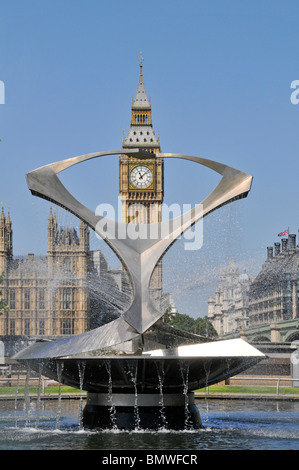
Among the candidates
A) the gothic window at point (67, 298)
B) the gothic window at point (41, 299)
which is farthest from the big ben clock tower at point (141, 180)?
the gothic window at point (41, 299)

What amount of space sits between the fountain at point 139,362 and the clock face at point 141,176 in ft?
315

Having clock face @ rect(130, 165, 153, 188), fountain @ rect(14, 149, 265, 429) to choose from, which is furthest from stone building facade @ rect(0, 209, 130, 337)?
fountain @ rect(14, 149, 265, 429)

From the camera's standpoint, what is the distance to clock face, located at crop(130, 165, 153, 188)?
115 metres

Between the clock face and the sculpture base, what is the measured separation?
97995 millimetres

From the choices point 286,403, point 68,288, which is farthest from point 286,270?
point 286,403

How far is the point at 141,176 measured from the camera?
4560 inches

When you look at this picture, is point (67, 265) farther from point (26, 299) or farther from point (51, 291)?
point (26, 299)

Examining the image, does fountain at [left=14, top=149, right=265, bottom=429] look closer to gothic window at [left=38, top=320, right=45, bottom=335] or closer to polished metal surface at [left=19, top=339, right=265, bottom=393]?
polished metal surface at [left=19, top=339, right=265, bottom=393]

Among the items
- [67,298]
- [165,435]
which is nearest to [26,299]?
[67,298]

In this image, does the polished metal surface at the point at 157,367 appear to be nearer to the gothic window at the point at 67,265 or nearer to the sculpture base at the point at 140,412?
the sculpture base at the point at 140,412

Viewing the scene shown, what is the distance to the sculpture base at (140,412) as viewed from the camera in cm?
1664

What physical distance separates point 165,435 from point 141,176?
10081 centimetres

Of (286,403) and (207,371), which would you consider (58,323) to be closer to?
(286,403)

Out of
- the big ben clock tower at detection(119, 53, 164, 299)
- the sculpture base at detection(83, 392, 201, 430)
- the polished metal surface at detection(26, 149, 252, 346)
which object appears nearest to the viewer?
the sculpture base at detection(83, 392, 201, 430)
